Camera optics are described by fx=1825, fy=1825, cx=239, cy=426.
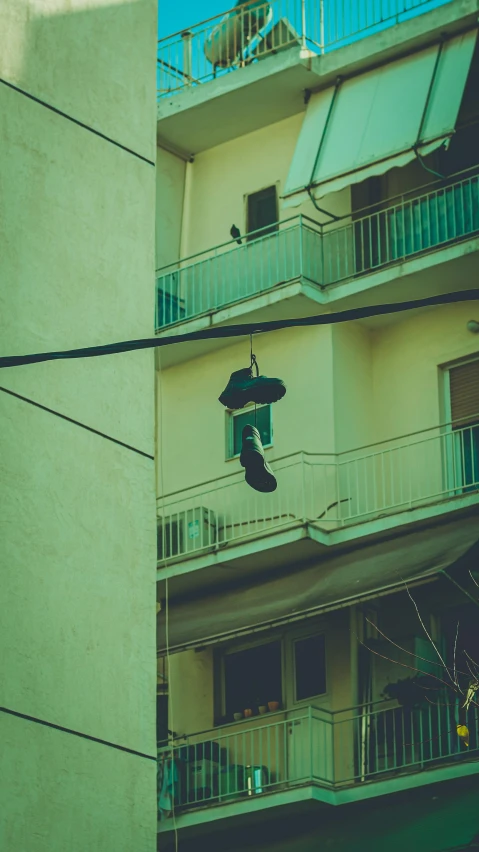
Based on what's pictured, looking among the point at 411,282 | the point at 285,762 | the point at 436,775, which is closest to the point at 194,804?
the point at 285,762

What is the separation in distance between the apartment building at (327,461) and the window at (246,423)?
0.11 feet

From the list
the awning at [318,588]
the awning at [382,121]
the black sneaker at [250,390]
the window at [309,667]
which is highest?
the awning at [382,121]

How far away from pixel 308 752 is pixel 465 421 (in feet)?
15.0

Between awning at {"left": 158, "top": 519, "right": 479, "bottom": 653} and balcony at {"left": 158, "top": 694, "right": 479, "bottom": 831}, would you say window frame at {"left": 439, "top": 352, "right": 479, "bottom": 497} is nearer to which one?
awning at {"left": 158, "top": 519, "right": 479, "bottom": 653}

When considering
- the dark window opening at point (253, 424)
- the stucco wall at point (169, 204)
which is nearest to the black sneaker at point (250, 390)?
the dark window opening at point (253, 424)

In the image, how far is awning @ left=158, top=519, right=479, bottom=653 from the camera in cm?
2158

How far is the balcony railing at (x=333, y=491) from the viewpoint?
22.8 meters

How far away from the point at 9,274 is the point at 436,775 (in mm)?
11470

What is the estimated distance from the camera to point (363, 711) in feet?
73.7

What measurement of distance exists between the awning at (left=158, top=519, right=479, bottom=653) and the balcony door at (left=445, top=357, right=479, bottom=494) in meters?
0.86

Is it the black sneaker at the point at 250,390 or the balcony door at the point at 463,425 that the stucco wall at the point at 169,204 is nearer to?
the balcony door at the point at 463,425

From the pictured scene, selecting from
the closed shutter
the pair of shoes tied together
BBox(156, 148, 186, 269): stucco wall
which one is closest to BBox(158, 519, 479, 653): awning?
the closed shutter

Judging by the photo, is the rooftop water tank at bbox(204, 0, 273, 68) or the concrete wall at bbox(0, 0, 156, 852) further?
the rooftop water tank at bbox(204, 0, 273, 68)

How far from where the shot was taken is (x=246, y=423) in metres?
24.9
